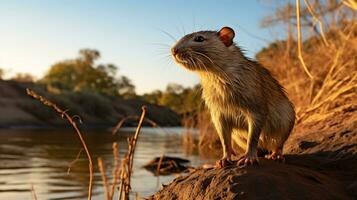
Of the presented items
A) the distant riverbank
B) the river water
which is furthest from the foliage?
the river water

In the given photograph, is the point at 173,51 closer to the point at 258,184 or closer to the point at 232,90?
the point at 232,90

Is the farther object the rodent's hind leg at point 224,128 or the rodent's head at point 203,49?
Answer: the rodent's hind leg at point 224,128

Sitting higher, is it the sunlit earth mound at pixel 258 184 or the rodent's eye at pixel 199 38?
the rodent's eye at pixel 199 38

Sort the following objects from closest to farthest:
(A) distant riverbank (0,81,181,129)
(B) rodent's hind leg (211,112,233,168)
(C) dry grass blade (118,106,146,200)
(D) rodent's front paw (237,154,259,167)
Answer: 1. (C) dry grass blade (118,106,146,200)
2. (D) rodent's front paw (237,154,259,167)
3. (B) rodent's hind leg (211,112,233,168)
4. (A) distant riverbank (0,81,181,129)

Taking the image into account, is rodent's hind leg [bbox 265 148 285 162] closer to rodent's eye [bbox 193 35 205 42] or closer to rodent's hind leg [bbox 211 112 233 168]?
rodent's hind leg [bbox 211 112 233 168]

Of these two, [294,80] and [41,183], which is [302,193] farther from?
[294,80]

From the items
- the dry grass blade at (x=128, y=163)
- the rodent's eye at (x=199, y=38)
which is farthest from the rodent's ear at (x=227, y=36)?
the dry grass blade at (x=128, y=163)

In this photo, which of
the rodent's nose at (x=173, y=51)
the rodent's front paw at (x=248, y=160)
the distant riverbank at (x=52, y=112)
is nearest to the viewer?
the rodent's front paw at (x=248, y=160)

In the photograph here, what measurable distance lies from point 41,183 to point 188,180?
5234mm

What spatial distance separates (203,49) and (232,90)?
39cm

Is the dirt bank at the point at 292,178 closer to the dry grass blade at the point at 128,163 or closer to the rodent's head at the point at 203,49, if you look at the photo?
the dry grass blade at the point at 128,163

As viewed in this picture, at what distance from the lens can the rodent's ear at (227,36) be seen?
4.52m

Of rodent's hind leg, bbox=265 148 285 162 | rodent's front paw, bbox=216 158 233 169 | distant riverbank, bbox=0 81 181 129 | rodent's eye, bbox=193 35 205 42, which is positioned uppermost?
distant riverbank, bbox=0 81 181 129

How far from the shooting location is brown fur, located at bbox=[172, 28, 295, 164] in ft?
14.4
